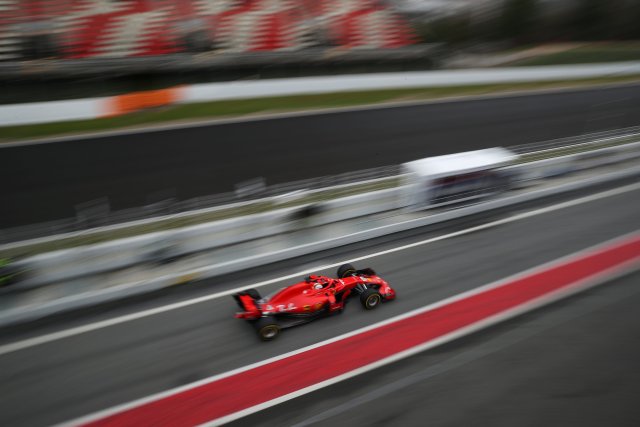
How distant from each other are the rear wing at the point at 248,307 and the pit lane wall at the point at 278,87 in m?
13.7

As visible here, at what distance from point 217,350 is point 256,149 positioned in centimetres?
983

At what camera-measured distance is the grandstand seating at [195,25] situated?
2245 cm

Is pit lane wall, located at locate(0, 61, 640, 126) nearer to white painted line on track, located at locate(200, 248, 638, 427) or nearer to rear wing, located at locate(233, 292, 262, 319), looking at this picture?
rear wing, located at locate(233, 292, 262, 319)

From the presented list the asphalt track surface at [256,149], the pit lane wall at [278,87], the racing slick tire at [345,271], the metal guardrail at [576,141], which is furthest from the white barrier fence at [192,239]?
the pit lane wall at [278,87]

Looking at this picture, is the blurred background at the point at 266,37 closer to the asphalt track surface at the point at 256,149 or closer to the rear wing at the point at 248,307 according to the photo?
the asphalt track surface at the point at 256,149

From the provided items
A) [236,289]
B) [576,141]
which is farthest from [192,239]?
[576,141]

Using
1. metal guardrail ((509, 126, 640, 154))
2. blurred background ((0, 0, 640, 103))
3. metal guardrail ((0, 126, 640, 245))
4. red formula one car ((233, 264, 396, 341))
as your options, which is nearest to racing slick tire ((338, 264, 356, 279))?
red formula one car ((233, 264, 396, 341))

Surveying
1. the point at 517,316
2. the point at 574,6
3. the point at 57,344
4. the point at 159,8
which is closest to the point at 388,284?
the point at 517,316

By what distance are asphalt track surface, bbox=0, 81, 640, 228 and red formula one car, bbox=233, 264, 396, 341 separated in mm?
6185

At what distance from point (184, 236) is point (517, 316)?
6974 mm

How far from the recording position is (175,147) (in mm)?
15727

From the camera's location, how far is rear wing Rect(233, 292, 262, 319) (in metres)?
7.23

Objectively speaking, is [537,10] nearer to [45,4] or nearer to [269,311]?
[45,4]

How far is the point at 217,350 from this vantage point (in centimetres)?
726
